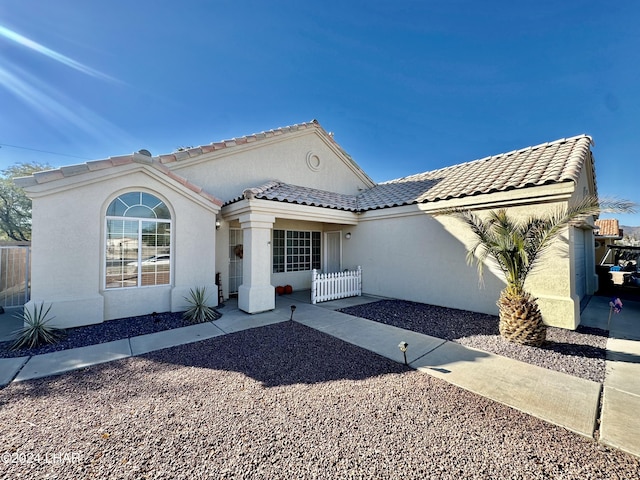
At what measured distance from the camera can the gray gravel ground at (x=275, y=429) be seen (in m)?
2.63

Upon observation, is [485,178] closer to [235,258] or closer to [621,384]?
[621,384]

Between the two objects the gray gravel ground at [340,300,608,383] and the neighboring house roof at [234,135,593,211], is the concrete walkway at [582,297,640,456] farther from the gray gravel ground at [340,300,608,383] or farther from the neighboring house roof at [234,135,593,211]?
the neighboring house roof at [234,135,593,211]

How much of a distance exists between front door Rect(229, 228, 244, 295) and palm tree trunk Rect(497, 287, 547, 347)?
9.57 m

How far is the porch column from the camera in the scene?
27.7 feet

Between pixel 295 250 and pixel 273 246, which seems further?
pixel 295 250

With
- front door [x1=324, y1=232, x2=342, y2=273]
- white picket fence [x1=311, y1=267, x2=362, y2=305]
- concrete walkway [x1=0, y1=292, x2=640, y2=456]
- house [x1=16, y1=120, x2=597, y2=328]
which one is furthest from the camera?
front door [x1=324, y1=232, x2=342, y2=273]

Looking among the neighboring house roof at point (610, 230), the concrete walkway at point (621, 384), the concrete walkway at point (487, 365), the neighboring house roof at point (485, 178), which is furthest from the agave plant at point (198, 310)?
the neighboring house roof at point (610, 230)

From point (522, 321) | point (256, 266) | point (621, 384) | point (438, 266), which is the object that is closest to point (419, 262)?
point (438, 266)

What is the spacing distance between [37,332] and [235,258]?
20.2 feet

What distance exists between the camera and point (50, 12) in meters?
7.52

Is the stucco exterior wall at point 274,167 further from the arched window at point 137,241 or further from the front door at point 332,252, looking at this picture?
the front door at point 332,252

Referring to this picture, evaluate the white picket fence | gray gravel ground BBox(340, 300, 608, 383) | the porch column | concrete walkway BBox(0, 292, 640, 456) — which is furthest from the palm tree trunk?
the porch column

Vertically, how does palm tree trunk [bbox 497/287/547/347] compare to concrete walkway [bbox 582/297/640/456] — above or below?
above

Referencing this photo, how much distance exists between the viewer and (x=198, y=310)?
306 inches
